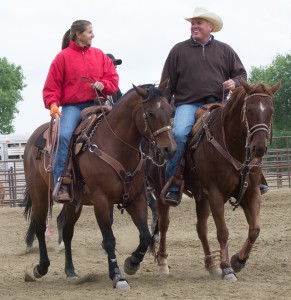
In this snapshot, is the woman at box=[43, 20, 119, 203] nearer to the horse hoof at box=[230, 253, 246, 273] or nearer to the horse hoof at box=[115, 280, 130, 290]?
the horse hoof at box=[115, 280, 130, 290]

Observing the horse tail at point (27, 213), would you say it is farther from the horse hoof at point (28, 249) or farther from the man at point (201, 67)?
the man at point (201, 67)

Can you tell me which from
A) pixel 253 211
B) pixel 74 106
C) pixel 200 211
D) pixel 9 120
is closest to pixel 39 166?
pixel 74 106

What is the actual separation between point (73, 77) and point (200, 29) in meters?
1.46

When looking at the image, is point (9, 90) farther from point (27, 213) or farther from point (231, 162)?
point (231, 162)

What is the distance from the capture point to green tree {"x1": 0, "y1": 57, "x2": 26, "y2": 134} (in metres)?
77.4

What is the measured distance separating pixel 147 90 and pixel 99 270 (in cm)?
268

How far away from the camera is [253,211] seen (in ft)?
28.0

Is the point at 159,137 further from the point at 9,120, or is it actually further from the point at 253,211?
the point at 9,120

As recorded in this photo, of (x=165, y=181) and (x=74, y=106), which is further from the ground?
(x=74, y=106)

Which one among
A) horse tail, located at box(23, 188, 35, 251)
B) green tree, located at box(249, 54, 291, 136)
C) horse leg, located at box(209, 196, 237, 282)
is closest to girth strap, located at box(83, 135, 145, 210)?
horse leg, located at box(209, 196, 237, 282)

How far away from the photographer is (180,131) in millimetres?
8922

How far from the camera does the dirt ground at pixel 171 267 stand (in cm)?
779

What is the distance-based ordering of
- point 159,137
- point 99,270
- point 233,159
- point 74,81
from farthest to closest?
point 99,270 < point 74,81 < point 233,159 < point 159,137

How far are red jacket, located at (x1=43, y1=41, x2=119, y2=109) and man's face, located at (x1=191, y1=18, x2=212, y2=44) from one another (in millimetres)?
1013
